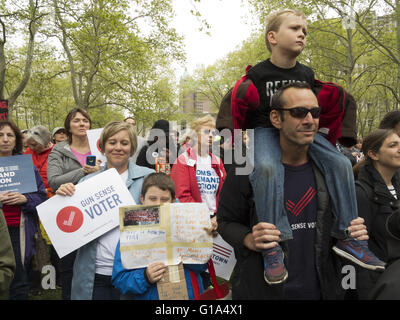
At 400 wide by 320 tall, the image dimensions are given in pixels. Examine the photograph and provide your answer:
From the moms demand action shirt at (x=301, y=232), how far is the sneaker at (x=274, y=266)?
0.13 metres

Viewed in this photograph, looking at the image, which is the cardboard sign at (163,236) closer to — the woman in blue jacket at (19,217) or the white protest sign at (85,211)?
the white protest sign at (85,211)

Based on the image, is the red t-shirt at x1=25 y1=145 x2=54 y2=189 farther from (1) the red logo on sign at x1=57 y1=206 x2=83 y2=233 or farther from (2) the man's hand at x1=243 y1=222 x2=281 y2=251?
(2) the man's hand at x1=243 y1=222 x2=281 y2=251

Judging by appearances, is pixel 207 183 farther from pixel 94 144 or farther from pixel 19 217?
pixel 19 217

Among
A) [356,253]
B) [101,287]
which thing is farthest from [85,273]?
[356,253]

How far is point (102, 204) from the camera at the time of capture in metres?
2.62

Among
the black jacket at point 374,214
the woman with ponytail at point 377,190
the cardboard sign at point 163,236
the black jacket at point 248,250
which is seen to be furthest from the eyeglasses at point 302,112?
the black jacket at point 374,214

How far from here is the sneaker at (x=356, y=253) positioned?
1902 millimetres

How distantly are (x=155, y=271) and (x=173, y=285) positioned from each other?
17 cm

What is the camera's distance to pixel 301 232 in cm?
195

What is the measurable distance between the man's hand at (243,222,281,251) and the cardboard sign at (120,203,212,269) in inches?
19.5

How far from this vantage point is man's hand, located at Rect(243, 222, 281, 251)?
1.77 meters

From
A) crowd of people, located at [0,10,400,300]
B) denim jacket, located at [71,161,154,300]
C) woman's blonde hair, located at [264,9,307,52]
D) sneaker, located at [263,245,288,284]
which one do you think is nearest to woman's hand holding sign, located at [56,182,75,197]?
crowd of people, located at [0,10,400,300]

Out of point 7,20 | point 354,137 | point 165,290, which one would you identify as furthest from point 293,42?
point 7,20
